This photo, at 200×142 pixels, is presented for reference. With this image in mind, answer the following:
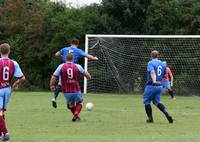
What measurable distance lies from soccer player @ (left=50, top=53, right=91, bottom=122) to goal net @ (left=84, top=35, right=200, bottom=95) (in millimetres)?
16750

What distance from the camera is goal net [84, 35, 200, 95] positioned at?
34156 millimetres

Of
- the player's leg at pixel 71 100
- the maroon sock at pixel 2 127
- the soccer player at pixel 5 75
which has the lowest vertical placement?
the maroon sock at pixel 2 127

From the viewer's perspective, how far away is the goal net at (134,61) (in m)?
34.2

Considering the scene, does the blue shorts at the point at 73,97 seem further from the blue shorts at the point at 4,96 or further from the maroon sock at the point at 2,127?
the maroon sock at the point at 2,127

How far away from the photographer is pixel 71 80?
16656mm

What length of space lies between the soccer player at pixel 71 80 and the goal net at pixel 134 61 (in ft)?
55.0

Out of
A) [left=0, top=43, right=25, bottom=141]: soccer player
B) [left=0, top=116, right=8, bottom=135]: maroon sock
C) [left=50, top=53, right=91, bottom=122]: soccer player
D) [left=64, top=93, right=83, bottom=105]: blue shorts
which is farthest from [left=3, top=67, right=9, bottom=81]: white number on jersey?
[left=64, top=93, right=83, bottom=105]: blue shorts

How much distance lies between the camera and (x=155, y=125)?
51.6ft

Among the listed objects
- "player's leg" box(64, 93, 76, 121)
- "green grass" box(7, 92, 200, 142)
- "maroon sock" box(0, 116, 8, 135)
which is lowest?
"green grass" box(7, 92, 200, 142)

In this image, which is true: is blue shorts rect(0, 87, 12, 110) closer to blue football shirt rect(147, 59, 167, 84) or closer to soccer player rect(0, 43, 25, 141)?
soccer player rect(0, 43, 25, 141)

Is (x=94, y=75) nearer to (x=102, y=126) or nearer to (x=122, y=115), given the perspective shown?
(x=122, y=115)

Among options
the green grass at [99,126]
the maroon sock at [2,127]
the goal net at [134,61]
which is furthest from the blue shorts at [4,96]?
the goal net at [134,61]

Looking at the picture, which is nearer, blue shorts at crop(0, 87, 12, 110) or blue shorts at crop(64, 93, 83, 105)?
blue shorts at crop(0, 87, 12, 110)

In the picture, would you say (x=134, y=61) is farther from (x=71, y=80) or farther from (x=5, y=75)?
(x=5, y=75)
